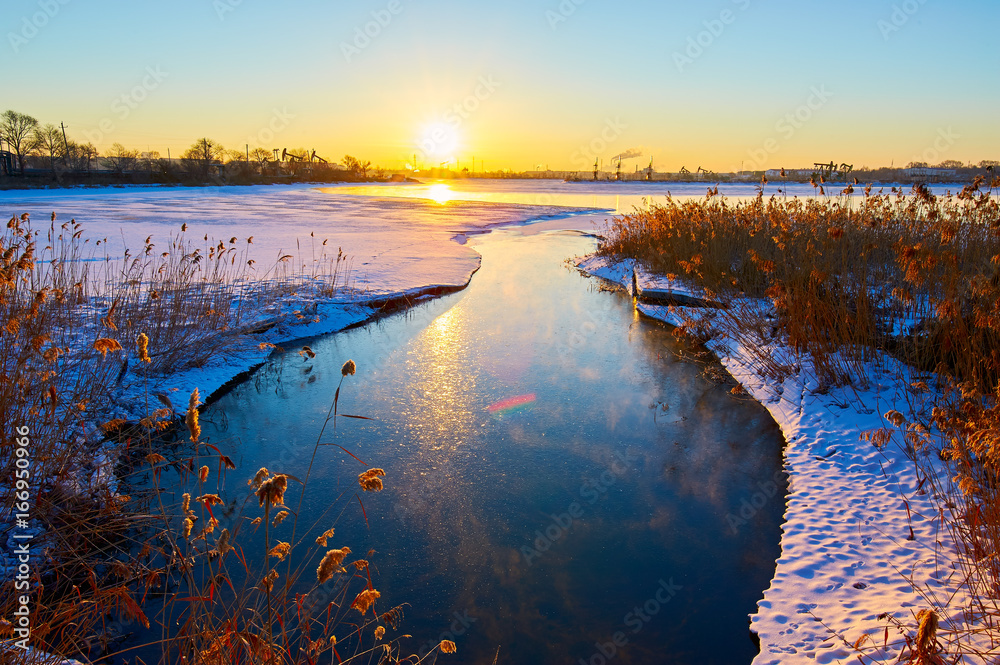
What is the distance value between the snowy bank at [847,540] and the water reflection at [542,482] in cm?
19

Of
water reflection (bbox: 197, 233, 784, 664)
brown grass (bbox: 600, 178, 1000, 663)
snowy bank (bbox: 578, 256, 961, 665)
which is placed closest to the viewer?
snowy bank (bbox: 578, 256, 961, 665)

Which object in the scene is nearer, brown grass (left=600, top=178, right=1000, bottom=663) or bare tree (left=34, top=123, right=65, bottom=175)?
brown grass (left=600, top=178, right=1000, bottom=663)

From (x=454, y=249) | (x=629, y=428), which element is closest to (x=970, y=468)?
(x=629, y=428)

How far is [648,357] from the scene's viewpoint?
722 centimetres

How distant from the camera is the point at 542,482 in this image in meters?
4.23

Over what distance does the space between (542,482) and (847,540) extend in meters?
1.91

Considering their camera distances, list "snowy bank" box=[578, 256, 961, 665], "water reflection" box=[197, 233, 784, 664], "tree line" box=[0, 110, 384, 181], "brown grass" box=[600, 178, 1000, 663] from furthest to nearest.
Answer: "tree line" box=[0, 110, 384, 181], "water reflection" box=[197, 233, 784, 664], "brown grass" box=[600, 178, 1000, 663], "snowy bank" box=[578, 256, 961, 665]

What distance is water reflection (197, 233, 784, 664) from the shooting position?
→ 2.99m

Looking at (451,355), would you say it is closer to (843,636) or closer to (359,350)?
(359,350)

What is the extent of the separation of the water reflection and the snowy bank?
0.63ft

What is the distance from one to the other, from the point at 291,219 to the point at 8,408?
638 inches

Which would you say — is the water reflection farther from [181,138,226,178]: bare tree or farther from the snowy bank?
[181,138,226,178]: bare tree

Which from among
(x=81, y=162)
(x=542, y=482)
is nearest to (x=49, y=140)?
(x=81, y=162)

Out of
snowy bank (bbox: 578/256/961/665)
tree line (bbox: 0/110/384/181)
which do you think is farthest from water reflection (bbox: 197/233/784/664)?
tree line (bbox: 0/110/384/181)
